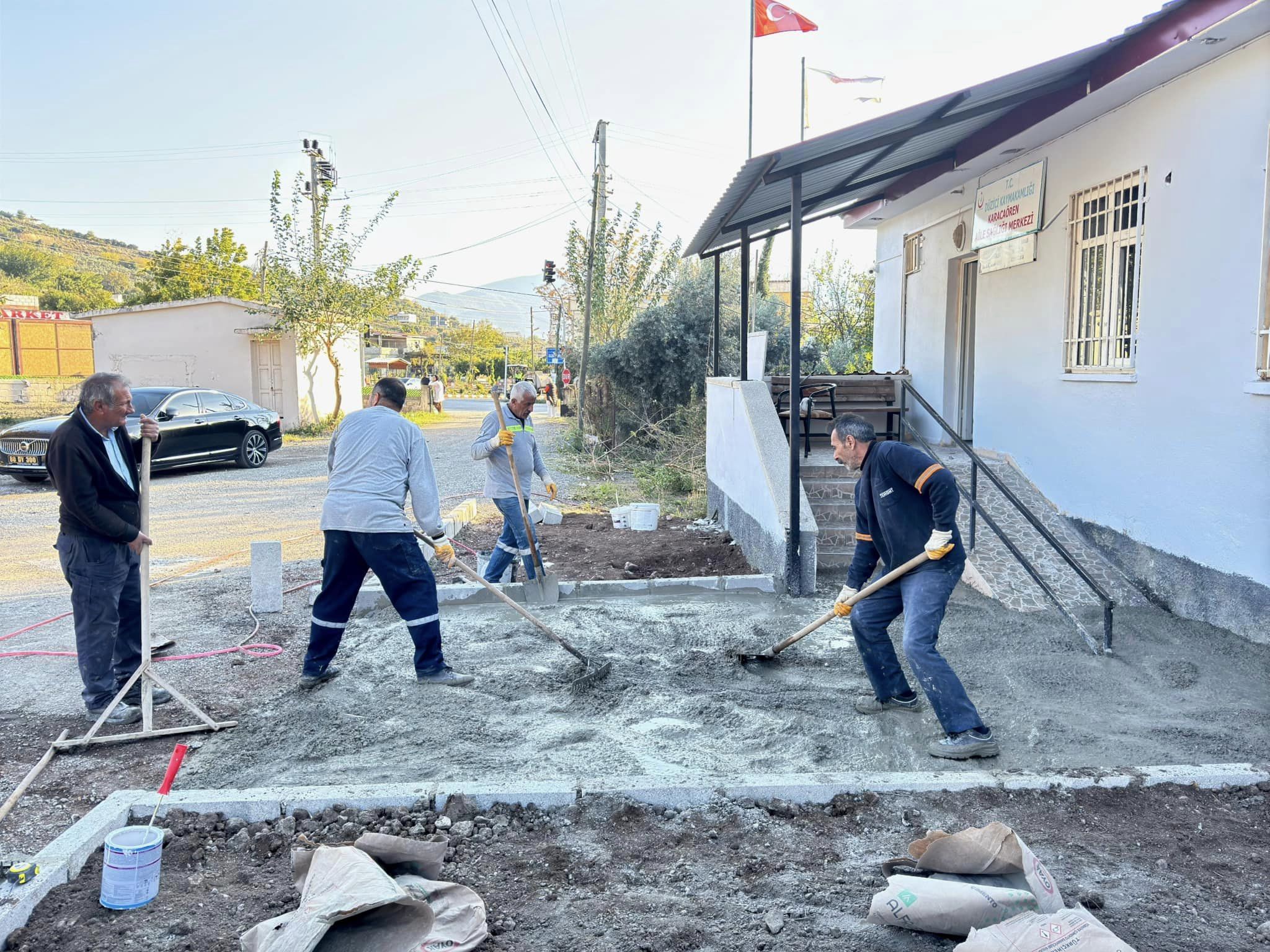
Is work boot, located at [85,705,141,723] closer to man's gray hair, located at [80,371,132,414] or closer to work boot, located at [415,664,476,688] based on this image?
work boot, located at [415,664,476,688]

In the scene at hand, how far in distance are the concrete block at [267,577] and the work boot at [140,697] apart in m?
1.66

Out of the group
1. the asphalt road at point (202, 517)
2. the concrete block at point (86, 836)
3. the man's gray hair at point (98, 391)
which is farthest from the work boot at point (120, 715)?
the asphalt road at point (202, 517)

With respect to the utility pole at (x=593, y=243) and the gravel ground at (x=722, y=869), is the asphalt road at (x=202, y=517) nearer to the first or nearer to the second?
the utility pole at (x=593, y=243)

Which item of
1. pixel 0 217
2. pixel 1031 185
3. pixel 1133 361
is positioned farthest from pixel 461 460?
pixel 0 217

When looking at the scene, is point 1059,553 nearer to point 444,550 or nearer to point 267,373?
point 444,550

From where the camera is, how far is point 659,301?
21.9 m

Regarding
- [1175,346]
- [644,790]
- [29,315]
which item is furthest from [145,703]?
[29,315]

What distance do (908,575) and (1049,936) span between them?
2.21 meters

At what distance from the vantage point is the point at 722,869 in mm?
3299

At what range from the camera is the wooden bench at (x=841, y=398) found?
9.73 m

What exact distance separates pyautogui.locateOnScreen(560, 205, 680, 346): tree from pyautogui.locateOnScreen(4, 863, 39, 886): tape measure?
20.0 m

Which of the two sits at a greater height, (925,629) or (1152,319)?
(1152,319)

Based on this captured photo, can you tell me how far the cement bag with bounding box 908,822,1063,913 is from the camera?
2.88 metres

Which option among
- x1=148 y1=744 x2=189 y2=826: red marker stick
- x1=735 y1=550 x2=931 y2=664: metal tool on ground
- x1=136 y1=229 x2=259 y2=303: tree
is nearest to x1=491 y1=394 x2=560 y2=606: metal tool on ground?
x1=735 y1=550 x2=931 y2=664: metal tool on ground
